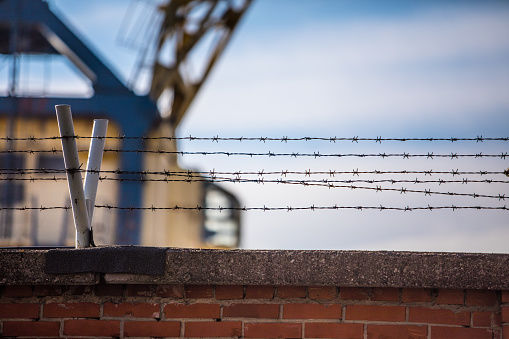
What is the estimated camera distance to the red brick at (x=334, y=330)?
10.3 ft

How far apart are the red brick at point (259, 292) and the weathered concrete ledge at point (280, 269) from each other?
7cm

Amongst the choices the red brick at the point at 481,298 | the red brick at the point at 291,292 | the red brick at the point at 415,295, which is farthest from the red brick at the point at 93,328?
the red brick at the point at 481,298

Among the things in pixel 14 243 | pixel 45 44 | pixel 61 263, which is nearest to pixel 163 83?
pixel 45 44

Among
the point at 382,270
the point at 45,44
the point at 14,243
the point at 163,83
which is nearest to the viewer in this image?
the point at 382,270

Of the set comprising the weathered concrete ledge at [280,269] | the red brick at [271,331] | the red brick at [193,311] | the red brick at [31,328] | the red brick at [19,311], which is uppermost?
the weathered concrete ledge at [280,269]

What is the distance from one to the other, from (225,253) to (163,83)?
420 inches

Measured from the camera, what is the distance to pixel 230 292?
3184 millimetres

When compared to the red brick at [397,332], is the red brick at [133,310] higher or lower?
higher

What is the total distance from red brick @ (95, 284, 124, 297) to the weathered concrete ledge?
0.20 feet

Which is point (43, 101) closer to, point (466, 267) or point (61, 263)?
point (61, 263)

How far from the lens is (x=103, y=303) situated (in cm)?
322

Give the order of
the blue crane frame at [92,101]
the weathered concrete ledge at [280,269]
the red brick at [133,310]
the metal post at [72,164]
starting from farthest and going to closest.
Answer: the blue crane frame at [92,101]
the metal post at [72,164]
the red brick at [133,310]
the weathered concrete ledge at [280,269]

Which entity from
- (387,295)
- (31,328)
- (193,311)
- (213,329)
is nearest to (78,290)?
(31,328)

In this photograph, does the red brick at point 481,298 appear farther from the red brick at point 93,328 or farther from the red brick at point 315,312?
the red brick at point 93,328
